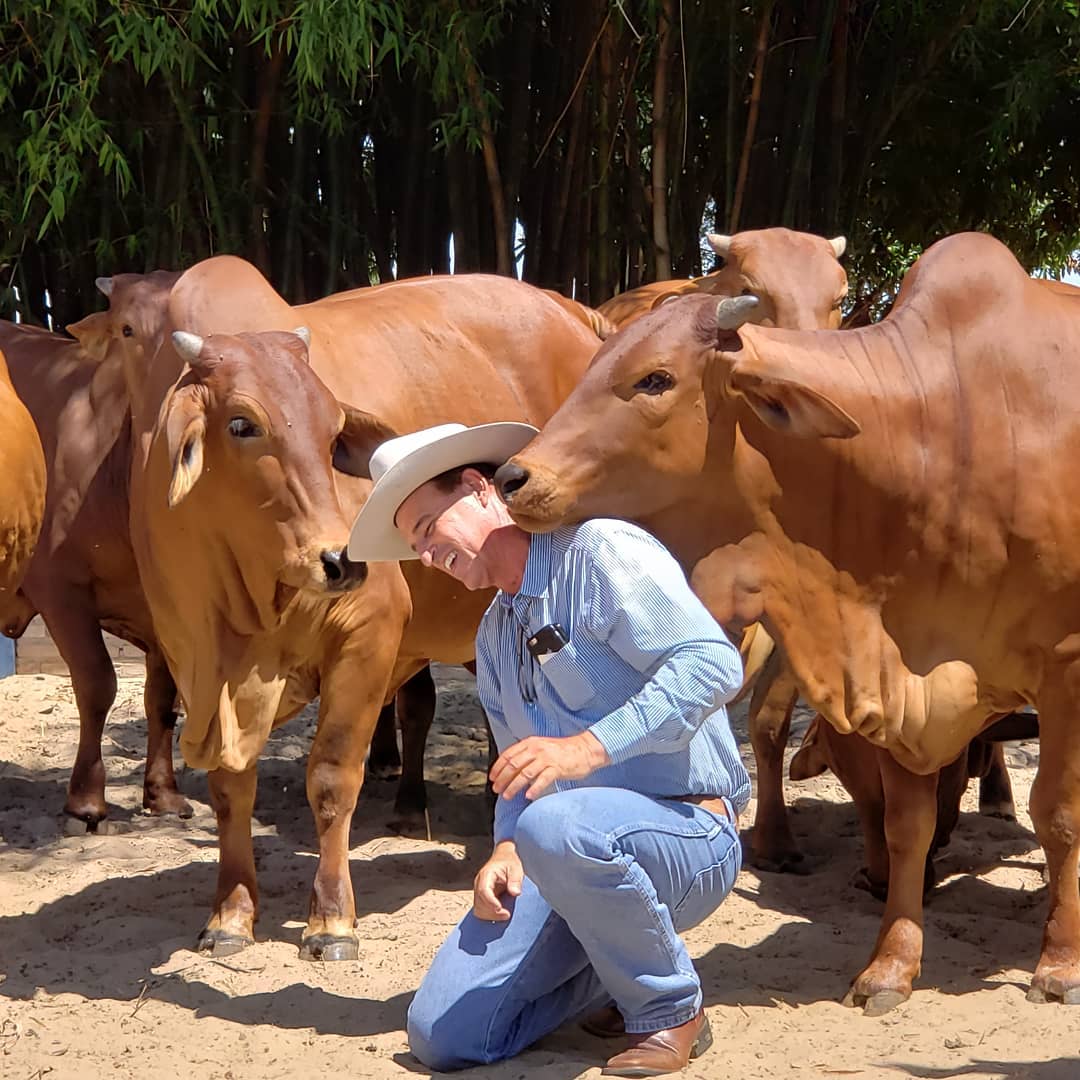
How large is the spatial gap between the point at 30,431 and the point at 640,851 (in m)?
2.42

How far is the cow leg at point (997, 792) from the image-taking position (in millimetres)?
5137

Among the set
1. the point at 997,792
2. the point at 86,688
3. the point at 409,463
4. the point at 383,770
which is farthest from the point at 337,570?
the point at 997,792

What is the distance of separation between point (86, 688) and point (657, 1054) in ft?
9.00

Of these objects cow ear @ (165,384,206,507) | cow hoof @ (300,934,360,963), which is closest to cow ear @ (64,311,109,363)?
cow ear @ (165,384,206,507)

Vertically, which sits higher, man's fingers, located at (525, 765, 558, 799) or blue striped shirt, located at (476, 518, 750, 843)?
blue striped shirt, located at (476, 518, 750, 843)

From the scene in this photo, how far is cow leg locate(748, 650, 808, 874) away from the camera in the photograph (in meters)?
4.65

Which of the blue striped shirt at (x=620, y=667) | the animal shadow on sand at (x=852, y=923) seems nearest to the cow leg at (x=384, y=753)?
the animal shadow on sand at (x=852, y=923)

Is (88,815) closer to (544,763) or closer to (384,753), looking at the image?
(384,753)

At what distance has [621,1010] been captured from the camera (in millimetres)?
3152

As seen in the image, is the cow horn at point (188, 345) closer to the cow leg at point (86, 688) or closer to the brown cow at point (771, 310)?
the brown cow at point (771, 310)

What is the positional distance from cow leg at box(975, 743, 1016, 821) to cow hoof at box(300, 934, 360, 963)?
2173 millimetres

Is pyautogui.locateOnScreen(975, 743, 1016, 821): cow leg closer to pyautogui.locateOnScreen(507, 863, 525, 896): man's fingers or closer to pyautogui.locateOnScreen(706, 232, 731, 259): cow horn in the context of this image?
pyautogui.locateOnScreen(706, 232, 731, 259): cow horn

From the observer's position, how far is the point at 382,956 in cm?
385

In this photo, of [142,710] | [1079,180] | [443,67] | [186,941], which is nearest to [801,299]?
[443,67]
